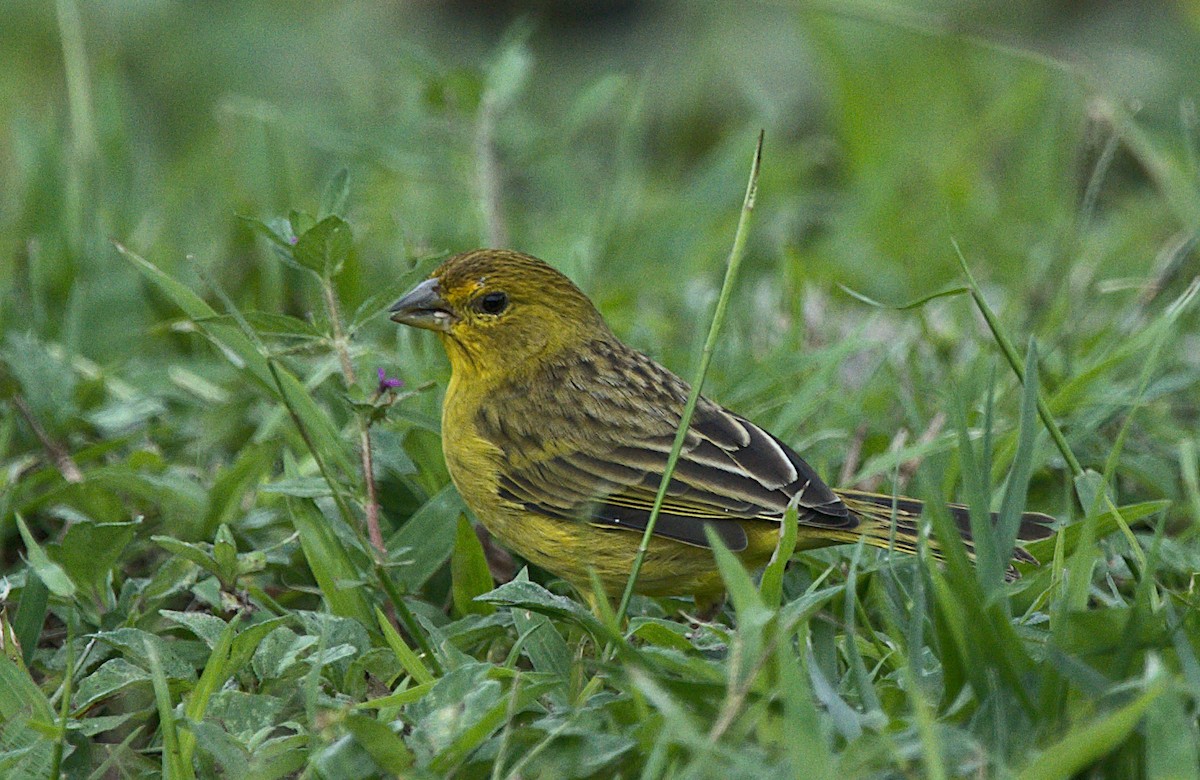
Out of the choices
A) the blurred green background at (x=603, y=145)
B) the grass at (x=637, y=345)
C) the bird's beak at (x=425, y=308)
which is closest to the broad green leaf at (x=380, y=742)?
the grass at (x=637, y=345)

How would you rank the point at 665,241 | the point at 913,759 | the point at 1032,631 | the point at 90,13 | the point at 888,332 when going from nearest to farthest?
1. the point at 913,759
2. the point at 1032,631
3. the point at 888,332
4. the point at 665,241
5. the point at 90,13

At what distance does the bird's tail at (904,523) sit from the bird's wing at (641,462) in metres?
0.06

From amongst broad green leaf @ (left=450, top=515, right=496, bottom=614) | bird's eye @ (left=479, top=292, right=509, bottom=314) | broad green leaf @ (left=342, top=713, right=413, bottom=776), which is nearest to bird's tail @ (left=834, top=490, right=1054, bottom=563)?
broad green leaf @ (left=450, top=515, right=496, bottom=614)

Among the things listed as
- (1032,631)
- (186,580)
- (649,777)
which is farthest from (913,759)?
(186,580)

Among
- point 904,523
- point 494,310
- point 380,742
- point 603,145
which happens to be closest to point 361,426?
point 494,310

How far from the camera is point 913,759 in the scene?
89.3 inches

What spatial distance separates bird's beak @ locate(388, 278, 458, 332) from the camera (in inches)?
148

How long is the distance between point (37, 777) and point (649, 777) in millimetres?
1075

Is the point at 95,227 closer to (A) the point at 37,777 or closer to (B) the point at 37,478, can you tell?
(B) the point at 37,478

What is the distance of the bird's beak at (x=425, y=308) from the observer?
375 cm

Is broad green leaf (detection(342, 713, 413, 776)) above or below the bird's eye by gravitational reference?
below

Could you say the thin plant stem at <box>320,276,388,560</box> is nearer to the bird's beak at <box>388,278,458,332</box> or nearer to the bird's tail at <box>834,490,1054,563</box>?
the bird's beak at <box>388,278,458,332</box>

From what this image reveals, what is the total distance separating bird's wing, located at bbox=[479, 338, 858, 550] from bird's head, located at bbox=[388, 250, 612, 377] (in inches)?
4.6

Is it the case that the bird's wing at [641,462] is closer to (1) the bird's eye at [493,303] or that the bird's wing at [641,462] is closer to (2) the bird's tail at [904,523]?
(2) the bird's tail at [904,523]
